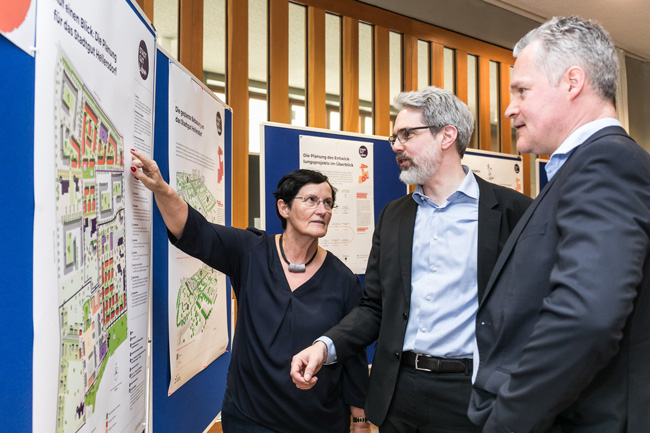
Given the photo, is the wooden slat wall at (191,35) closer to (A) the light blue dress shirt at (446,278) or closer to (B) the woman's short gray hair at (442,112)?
(B) the woman's short gray hair at (442,112)

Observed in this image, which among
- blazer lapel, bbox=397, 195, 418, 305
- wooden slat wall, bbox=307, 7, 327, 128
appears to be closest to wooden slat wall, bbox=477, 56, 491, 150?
wooden slat wall, bbox=307, 7, 327, 128

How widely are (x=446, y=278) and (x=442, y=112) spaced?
0.67 meters

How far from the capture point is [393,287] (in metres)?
1.73

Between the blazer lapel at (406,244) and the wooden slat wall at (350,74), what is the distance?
8.44ft

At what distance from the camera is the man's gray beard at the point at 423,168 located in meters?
1.86

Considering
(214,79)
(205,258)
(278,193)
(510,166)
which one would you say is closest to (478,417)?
(205,258)

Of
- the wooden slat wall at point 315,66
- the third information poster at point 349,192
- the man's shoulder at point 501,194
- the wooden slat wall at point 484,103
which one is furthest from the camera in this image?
the wooden slat wall at point 484,103

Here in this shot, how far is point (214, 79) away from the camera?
3.69 m

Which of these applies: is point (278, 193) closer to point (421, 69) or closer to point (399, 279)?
point (399, 279)

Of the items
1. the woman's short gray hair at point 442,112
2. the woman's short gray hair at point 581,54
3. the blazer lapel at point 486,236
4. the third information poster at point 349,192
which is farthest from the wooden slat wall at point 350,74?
the woman's short gray hair at point 581,54

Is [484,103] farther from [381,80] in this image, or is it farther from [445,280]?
[445,280]

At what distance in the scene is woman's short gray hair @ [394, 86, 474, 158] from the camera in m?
1.94

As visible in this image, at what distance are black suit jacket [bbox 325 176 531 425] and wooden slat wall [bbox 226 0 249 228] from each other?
195 cm

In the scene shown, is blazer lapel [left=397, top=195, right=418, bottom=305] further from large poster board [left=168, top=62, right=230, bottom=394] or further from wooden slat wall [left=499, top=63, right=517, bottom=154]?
wooden slat wall [left=499, top=63, right=517, bottom=154]
